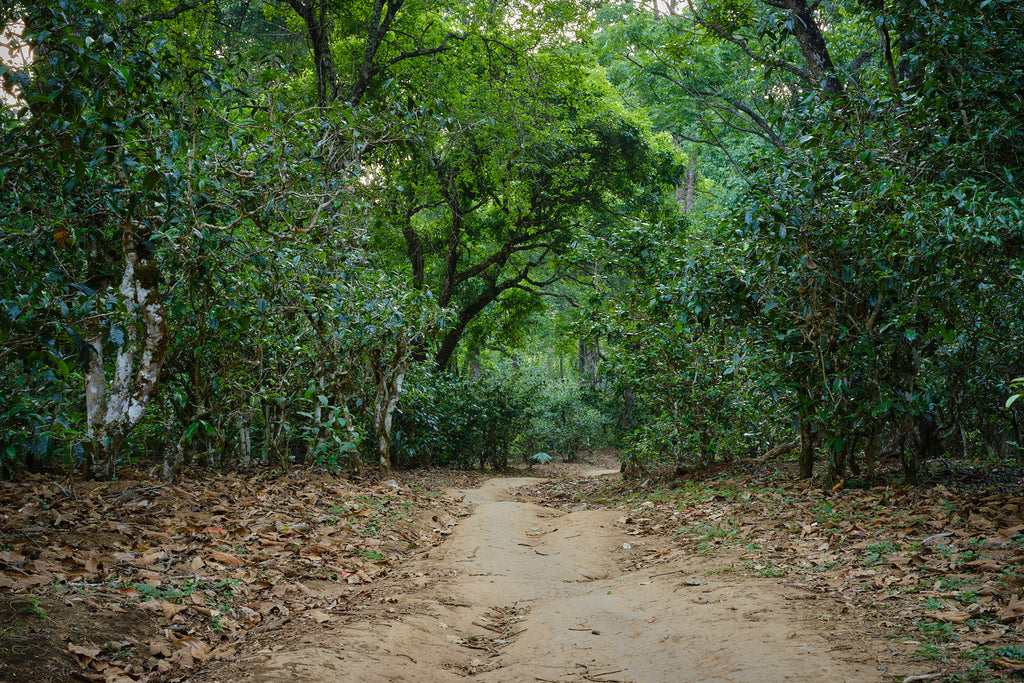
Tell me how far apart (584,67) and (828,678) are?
1561 cm

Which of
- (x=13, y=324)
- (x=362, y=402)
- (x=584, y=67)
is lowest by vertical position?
(x=362, y=402)

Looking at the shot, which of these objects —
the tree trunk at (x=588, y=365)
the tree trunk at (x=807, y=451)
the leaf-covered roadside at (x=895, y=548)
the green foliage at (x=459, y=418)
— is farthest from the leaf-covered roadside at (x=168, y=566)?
the tree trunk at (x=588, y=365)

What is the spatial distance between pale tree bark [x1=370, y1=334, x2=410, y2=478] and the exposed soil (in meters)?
4.75

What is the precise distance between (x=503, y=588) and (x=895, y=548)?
336cm

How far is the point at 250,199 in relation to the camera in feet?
22.7

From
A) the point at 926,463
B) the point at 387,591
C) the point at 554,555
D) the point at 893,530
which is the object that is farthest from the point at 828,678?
the point at 926,463

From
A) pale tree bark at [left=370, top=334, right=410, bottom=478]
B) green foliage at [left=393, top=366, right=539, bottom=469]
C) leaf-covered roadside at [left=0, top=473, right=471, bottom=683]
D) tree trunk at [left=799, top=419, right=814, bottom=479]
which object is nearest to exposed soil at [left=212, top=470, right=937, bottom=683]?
leaf-covered roadside at [left=0, top=473, right=471, bottom=683]

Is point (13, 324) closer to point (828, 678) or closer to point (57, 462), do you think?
point (828, 678)

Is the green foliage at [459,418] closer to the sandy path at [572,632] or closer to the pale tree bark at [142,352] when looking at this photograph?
the pale tree bark at [142,352]

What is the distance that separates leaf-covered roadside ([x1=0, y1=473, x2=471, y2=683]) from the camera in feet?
11.9

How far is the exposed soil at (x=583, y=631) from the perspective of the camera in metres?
3.53

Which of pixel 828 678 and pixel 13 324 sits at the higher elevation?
pixel 13 324

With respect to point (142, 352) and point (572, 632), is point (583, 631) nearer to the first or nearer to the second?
point (572, 632)

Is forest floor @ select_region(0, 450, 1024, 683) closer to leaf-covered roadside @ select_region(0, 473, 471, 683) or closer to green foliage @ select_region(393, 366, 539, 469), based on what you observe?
leaf-covered roadside @ select_region(0, 473, 471, 683)
